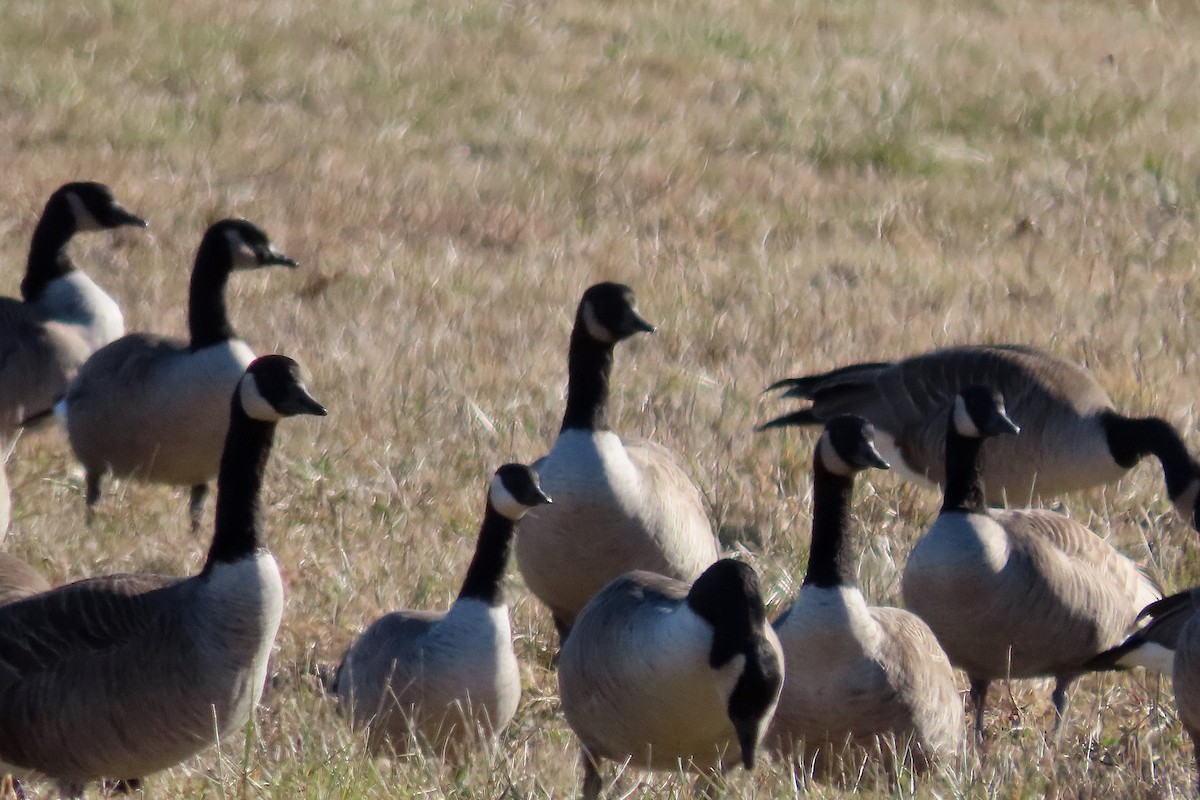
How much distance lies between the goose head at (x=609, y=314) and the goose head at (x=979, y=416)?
123 centimetres

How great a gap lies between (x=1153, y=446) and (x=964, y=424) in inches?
58.2

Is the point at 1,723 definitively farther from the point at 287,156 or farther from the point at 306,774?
the point at 287,156

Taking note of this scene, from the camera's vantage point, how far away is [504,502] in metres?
5.70

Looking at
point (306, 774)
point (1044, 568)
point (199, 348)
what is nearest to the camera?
point (306, 774)

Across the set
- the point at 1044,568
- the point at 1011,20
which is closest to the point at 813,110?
the point at 1011,20

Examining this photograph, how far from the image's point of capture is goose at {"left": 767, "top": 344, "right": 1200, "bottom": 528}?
7.87m

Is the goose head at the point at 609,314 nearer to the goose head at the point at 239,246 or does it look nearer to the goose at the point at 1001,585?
the goose at the point at 1001,585

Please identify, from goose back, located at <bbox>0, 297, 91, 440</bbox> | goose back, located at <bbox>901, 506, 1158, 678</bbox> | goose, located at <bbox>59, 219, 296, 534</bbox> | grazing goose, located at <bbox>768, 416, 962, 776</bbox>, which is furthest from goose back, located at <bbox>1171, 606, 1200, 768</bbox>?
goose back, located at <bbox>0, 297, 91, 440</bbox>

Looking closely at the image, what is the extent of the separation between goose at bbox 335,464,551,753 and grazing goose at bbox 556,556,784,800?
A: 9.2 inches

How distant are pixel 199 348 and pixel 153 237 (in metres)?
3.67

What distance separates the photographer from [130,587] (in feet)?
17.0

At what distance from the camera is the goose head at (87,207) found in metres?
9.16

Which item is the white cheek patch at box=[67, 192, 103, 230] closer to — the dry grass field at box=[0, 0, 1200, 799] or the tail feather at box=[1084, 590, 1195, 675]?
the dry grass field at box=[0, 0, 1200, 799]

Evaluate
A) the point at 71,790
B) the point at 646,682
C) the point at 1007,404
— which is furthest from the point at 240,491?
the point at 1007,404
